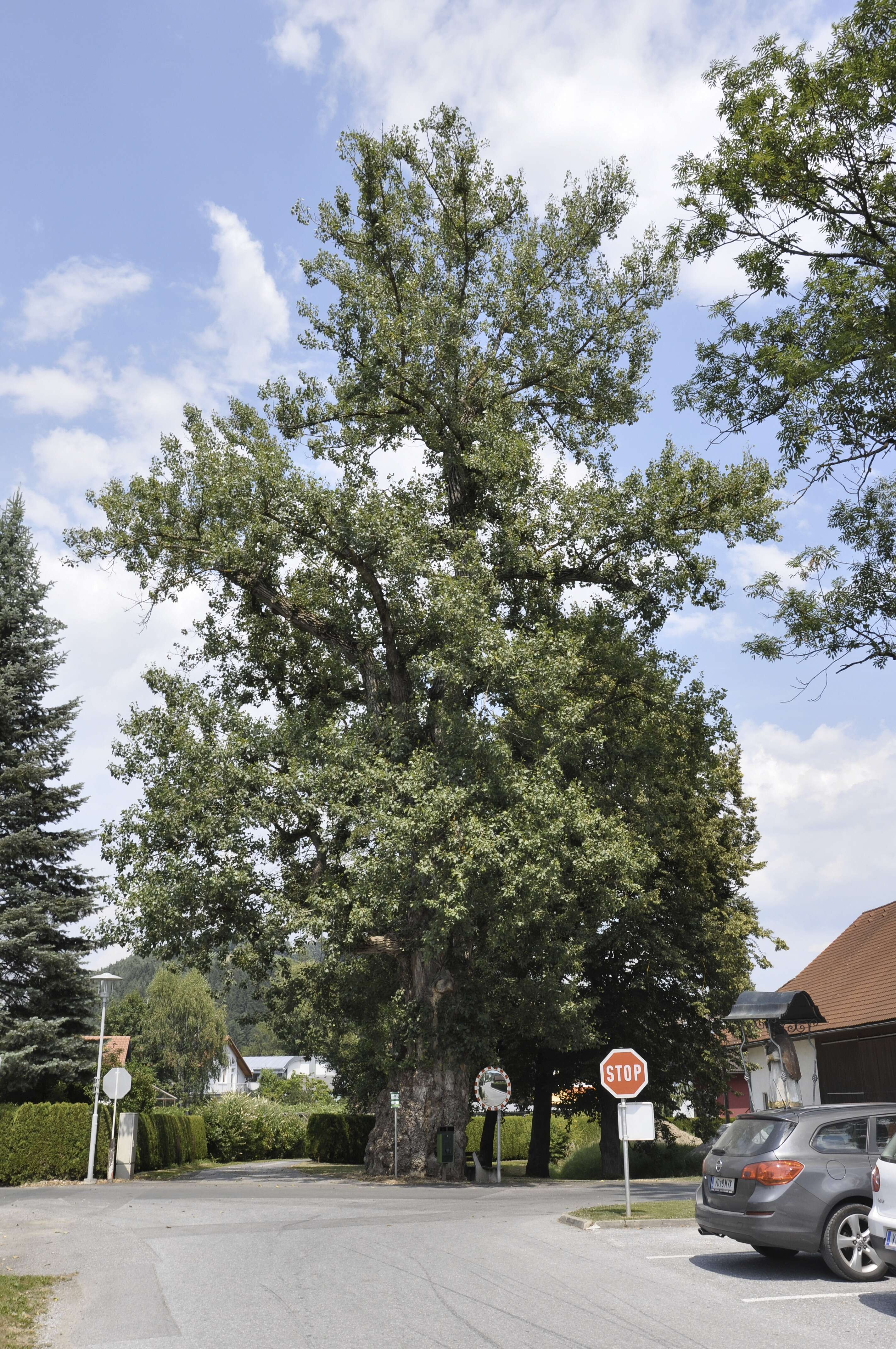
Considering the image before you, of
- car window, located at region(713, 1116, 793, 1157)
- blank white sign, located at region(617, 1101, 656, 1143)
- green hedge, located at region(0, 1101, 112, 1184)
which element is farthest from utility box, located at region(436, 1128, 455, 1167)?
car window, located at region(713, 1116, 793, 1157)

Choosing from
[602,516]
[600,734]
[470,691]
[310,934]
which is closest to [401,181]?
[602,516]

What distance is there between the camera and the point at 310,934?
912 inches

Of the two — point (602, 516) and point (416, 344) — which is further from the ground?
point (416, 344)

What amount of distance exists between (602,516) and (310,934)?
11449mm

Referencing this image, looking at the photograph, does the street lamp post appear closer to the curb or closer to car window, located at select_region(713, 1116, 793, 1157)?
the curb

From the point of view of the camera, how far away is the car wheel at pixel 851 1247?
364 inches

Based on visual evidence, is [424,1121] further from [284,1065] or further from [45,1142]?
[284,1065]

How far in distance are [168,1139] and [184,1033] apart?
120ft

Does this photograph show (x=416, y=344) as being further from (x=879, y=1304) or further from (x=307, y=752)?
(x=879, y=1304)

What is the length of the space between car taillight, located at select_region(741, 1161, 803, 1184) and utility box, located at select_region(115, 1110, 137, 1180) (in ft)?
74.1

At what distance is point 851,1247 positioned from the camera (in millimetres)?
9336

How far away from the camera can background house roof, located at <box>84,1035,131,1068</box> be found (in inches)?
1129

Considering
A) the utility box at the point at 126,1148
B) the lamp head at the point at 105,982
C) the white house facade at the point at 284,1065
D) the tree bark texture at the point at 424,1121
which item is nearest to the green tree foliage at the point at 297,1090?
the white house facade at the point at 284,1065

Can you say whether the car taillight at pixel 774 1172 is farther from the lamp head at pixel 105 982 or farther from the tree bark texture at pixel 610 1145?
the tree bark texture at pixel 610 1145
